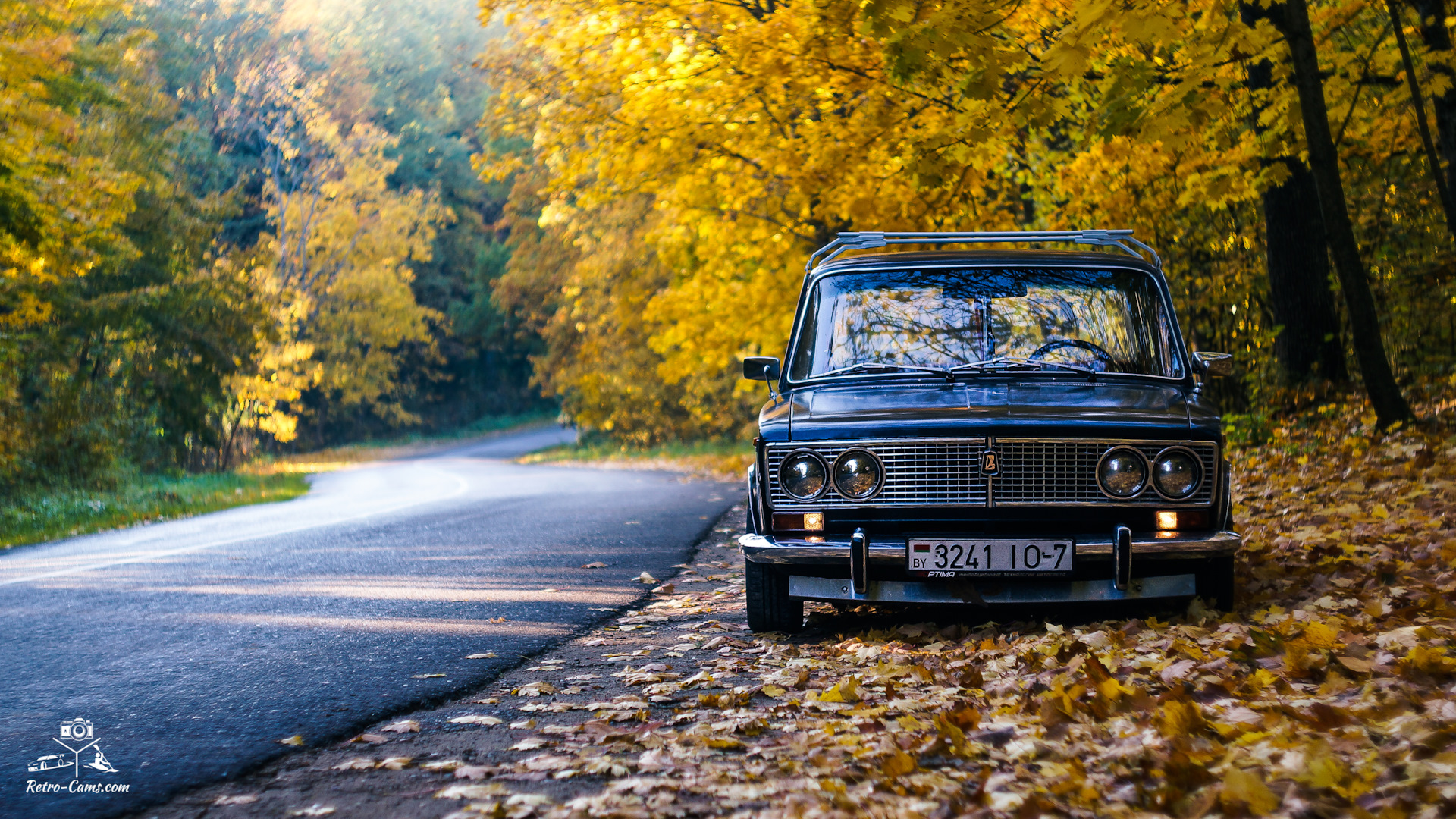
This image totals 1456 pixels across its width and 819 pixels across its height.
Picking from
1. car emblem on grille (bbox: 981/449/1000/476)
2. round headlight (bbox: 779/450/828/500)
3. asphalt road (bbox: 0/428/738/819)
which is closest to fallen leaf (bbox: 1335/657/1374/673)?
car emblem on grille (bbox: 981/449/1000/476)

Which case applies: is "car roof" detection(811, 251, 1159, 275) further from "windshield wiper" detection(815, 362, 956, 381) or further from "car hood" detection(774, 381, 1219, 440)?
"car hood" detection(774, 381, 1219, 440)

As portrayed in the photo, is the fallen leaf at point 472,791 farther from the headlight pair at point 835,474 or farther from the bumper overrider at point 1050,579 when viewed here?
the headlight pair at point 835,474

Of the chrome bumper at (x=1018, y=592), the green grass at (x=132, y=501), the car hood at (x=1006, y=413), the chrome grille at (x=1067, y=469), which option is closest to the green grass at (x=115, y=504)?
the green grass at (x=132, y=501)

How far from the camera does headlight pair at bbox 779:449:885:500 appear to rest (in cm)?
531

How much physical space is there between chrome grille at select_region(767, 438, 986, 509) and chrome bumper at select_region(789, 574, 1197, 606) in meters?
0.36

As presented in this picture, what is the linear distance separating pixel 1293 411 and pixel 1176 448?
331 inches

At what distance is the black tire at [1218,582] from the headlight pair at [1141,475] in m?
0.40

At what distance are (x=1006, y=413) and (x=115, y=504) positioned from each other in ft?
48.1

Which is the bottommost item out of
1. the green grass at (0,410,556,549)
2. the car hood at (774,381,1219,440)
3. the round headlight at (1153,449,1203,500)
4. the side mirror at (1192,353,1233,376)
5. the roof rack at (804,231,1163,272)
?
the green grass at (0,410,556,549)

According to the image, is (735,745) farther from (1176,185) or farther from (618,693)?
(1176,185)

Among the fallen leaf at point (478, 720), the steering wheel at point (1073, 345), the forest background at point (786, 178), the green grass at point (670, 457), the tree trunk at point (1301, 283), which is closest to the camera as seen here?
the fallen leaf at point (478, 720)

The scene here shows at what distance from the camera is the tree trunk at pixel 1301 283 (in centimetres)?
1216

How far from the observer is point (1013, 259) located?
20.7 feet

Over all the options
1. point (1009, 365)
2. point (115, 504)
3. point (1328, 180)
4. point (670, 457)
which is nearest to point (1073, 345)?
point (1009, 365)
